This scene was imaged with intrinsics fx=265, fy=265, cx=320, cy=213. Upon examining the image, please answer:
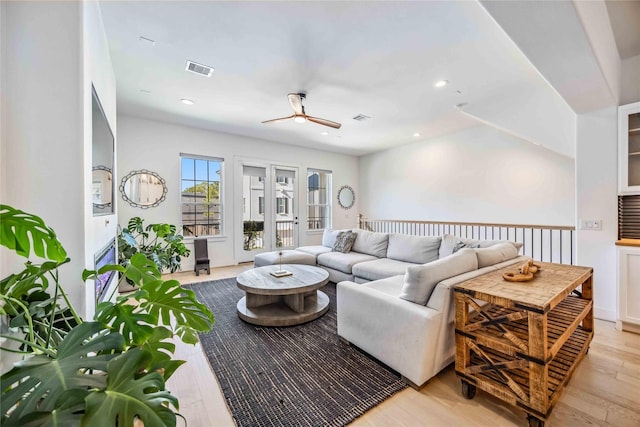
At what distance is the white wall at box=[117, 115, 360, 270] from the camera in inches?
176

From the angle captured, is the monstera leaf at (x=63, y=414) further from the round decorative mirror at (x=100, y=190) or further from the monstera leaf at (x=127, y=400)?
the round decorative mirror at (x=100, y=190)

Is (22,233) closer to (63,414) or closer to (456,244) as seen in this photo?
(63,414)

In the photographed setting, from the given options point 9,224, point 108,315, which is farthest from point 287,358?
point 9,224

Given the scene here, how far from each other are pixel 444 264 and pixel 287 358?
Result: 1458 mm

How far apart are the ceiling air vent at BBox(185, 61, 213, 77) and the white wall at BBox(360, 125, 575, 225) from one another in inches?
189

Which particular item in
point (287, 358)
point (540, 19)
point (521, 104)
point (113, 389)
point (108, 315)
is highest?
point (521, 104)

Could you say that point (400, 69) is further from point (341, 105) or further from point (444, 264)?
point (444, 264)

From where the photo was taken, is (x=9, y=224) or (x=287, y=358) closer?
(x=9, y=224)

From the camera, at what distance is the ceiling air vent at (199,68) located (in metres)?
2.85

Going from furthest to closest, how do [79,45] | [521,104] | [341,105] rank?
1. [341,105]
2. [521,104]
3. [79,45]

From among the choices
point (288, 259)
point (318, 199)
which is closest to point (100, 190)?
point (288, 259)

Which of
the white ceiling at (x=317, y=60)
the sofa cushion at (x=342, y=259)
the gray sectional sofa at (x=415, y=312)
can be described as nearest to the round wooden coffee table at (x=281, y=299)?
the gray sectional sofa at (x=415, y=312)

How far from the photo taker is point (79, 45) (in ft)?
4.53

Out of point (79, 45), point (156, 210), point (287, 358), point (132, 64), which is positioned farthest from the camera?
point (156, 210)
